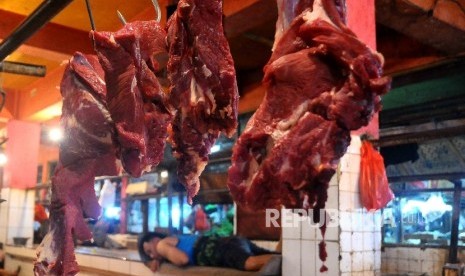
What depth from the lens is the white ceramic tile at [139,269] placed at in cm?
661

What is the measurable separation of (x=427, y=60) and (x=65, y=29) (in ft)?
17.7

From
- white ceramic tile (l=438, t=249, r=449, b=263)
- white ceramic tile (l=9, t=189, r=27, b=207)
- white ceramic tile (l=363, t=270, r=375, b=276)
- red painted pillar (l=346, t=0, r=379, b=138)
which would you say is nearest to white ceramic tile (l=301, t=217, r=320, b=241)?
white ceramic tile (l=363, t=270, r=375, b=276)

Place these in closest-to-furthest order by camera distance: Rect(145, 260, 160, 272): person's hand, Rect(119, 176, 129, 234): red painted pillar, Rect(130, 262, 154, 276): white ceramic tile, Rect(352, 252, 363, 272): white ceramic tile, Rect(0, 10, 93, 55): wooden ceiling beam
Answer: Rect(352, 252, 363, 272): white ceramic tile → Rect(145, 260, 160, 272): person's hand → Rect(130, 262, 154, 276): white ceramic tile → Rect(0, 10, 93, 55): wooden ceiling beam → Rect(119, 176, 129, 234): red painted pillar

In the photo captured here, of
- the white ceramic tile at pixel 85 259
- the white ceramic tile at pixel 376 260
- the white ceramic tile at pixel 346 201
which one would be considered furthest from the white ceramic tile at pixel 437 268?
the white ceramic tile at pixel 85 259

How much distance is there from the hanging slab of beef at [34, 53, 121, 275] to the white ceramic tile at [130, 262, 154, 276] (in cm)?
414

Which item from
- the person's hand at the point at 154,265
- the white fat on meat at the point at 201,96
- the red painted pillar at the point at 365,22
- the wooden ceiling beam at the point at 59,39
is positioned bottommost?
the person's hand at the point at 154,265

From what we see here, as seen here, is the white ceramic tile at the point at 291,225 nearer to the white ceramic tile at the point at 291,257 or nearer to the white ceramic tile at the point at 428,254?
the white ceramic tile at the point at 291,257

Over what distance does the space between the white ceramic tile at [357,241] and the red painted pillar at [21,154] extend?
8.87 metres

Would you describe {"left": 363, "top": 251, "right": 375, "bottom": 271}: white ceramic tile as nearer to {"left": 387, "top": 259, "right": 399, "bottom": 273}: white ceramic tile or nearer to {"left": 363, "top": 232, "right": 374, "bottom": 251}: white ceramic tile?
{"left": 363, "top": 232, "right": 374, "bottom": 251}: white ceramic tile

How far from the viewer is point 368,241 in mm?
4320

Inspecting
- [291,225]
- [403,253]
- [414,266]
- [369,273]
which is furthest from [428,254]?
[291,225]

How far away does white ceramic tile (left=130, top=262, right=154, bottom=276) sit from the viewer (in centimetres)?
661

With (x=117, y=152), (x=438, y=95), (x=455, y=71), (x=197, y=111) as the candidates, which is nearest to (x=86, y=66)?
(x=117, y=152)

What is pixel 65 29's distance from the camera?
7.45 meters
